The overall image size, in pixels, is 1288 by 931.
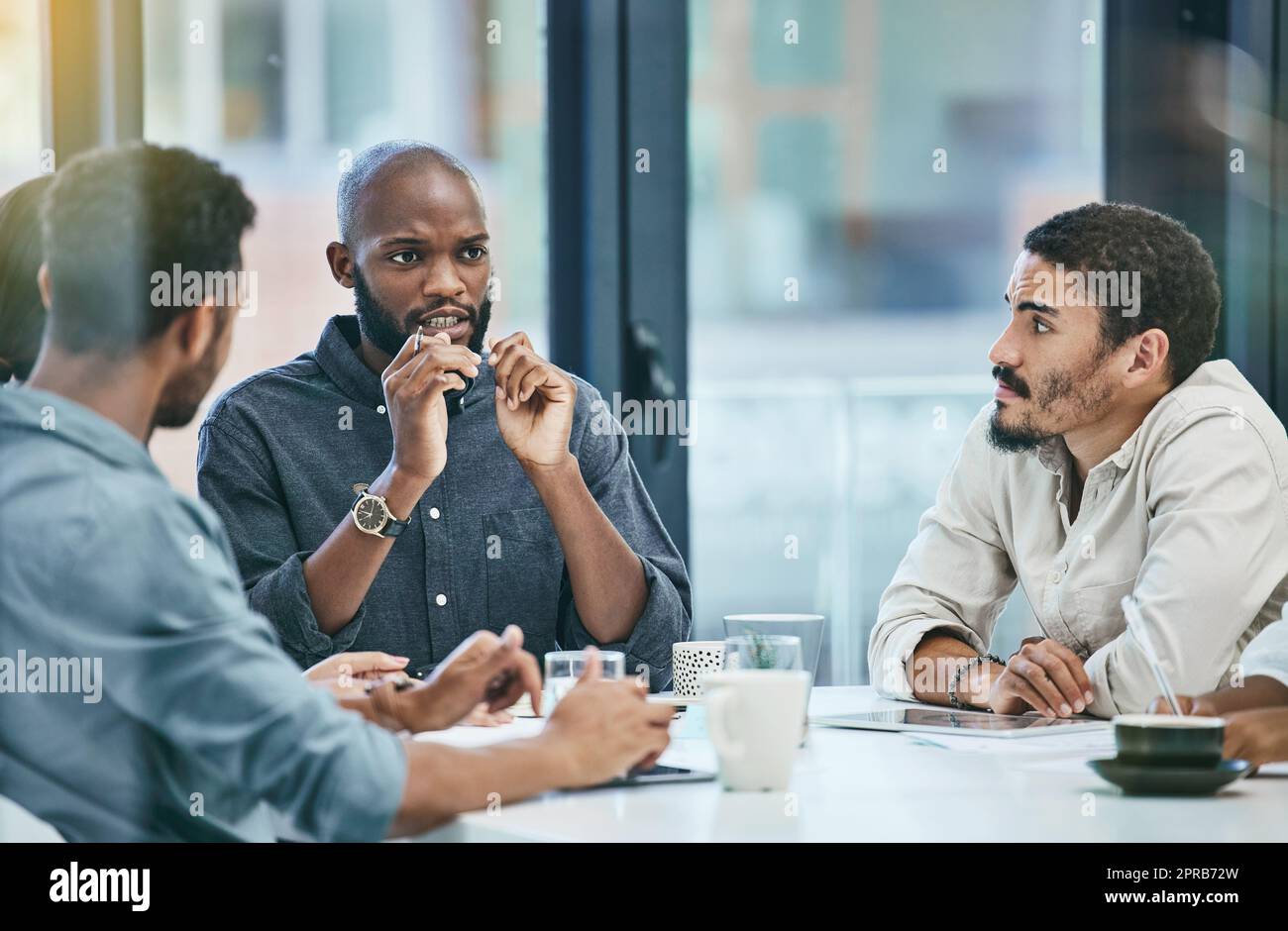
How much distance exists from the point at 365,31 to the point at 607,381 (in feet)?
2.75

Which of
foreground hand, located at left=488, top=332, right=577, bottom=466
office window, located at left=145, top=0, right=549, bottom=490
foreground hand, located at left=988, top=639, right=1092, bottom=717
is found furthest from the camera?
office window, located at left=145, top=0, right=549, bottom=490

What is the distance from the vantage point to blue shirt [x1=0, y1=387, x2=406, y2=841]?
1.05m

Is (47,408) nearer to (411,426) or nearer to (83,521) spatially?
(83,521)

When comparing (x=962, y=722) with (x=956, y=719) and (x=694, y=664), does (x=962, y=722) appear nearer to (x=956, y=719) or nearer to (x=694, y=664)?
(x=956, y=719)

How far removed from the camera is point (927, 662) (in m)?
2.07

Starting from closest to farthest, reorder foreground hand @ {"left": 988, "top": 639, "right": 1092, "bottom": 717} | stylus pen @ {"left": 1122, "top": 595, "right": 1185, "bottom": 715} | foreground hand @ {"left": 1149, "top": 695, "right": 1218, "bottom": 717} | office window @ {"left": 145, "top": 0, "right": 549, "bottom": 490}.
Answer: stylus pen @ {"left": 1122, "top": 595, "right": 1185, "bottom": 715}
foreground hand @ {"left": 1149, "top": 695, "right": 1218, "bottom": 717}
foreground hand @ {"left": 988, "top": 639, "right": 1092, "bottom": 717}
office window @ {"left": 145, "top": 0, "right": 549, "bottom": 490}

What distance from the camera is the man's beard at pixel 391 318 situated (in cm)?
225

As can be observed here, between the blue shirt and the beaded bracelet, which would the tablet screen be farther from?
the blue shirt

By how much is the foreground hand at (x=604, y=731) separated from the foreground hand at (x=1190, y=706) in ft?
1.69

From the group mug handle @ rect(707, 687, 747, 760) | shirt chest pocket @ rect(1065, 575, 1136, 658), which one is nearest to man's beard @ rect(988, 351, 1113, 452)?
shirt chest pocket @ rect(1065, 575, 1136, 658)

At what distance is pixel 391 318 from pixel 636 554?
0.52m

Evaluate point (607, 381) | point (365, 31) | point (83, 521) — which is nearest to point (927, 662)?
point (607, 381)

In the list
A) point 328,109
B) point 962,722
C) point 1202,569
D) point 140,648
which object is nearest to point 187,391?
point 140,648

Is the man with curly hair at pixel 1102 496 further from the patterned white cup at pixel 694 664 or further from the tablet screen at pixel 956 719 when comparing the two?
the patterned white cup at pixel 694 664
